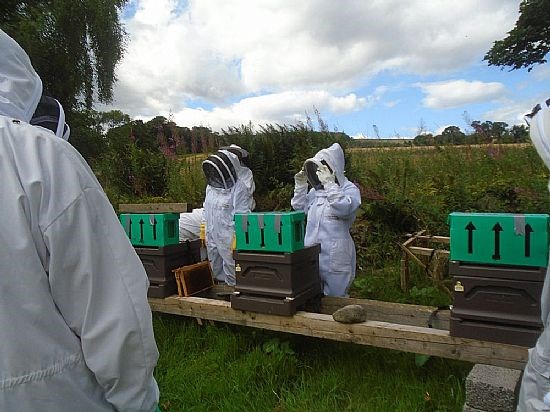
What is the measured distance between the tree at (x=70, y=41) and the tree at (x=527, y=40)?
976cm

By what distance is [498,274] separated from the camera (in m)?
2.21

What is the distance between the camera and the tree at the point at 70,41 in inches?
353

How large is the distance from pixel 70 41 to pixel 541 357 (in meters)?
10.6

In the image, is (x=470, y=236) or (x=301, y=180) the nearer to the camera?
(x=470, y=236)

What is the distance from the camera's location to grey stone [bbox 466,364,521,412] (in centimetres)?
200

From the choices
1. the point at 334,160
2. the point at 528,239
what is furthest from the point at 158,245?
the point at 528,239

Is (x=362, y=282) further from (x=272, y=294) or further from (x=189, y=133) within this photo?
(x=189, y=133)

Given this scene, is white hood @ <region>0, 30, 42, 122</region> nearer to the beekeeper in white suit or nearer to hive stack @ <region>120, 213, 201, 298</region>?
the beekeeper in white suit

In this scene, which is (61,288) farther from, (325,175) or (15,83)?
(325,175)

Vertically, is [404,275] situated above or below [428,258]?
below

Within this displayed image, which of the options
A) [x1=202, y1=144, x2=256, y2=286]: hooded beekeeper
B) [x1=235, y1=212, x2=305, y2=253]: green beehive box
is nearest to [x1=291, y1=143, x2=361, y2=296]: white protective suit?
[x1=235, y1=212, x2=305, y2=253]: green beehive box

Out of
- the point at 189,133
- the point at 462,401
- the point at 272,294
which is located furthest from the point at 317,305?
the point at 189,133

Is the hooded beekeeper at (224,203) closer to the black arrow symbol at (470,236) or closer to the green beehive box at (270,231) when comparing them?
the green beehive box at (270,231)

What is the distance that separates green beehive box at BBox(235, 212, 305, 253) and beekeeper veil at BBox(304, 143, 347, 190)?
3.13 ft
